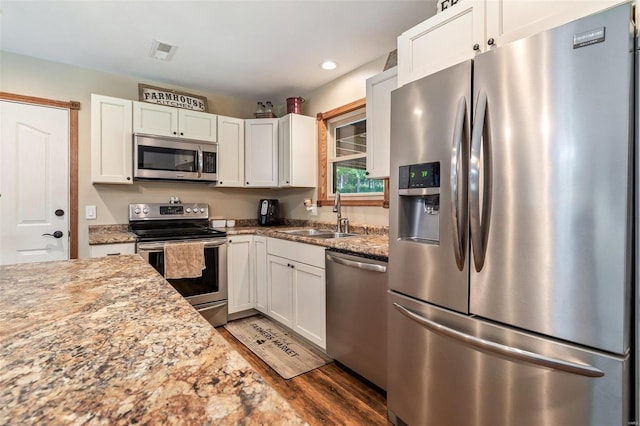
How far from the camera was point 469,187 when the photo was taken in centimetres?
122

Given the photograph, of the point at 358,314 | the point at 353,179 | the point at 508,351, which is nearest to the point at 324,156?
the point at 353,179

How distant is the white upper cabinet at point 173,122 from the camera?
2.94 meters

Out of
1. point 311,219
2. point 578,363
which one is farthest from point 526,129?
point 311,219

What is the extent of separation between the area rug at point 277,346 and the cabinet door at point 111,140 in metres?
1.73

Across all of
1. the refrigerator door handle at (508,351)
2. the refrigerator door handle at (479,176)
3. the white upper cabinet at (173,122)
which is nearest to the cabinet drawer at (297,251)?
the refrigerator door handle at (508,351)

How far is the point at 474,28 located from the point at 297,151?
82.7 inches

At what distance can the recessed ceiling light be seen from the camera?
2840mm

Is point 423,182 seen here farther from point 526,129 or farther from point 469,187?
point 526,129

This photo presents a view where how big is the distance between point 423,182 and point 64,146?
317 centimetres

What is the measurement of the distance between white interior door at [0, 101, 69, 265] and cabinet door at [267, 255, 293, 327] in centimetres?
186

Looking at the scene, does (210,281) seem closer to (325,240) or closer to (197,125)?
(325,240)

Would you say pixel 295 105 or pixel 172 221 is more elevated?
pixel 295 105

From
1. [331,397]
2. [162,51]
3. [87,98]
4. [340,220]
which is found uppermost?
[162,51]

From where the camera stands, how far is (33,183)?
2.76 metres
